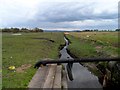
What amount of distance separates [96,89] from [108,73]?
73.9 inches

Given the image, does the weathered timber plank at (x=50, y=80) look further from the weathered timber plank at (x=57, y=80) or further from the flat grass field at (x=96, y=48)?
the flat grass field at (x=96, y=48)

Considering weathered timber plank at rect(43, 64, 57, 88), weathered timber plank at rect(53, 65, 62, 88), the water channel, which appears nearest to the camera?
weathered timber plank at rect(43, 64, 57, 88)

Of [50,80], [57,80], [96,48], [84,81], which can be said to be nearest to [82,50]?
[96,48]

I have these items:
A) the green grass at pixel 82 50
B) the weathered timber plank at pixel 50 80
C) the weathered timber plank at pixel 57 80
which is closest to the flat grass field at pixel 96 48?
the green grass at pixel 82 50

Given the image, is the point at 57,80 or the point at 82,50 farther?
the point at 82,50

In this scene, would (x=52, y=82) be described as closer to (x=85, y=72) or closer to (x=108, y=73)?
(x=108, y=73)

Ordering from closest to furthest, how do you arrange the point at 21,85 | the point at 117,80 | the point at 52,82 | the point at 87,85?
the point at 52,82 < the point at 21,85 < the point at 117,80 < the point at 87,85

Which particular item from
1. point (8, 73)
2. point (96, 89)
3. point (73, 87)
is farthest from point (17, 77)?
point (96, 89)

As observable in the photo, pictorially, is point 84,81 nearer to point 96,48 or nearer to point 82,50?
point 82,50

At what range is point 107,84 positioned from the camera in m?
17.3

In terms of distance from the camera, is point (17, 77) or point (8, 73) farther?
point (8, 73)

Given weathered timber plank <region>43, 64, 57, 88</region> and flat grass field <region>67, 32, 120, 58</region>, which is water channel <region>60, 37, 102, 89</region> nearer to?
weathered timber plank <region>43, 64, 57, 88</region>

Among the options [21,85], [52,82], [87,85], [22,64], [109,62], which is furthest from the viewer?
[22,64]

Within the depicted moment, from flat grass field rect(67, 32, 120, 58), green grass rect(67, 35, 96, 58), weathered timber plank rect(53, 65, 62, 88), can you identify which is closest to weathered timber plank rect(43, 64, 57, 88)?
weathered timber plank rect(53, 65, 62, 88)
